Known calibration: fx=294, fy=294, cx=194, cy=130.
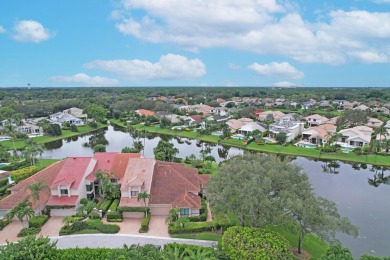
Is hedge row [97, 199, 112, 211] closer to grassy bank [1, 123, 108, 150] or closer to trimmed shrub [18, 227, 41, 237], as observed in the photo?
trimmed shrub [18, 227, 41, 237]

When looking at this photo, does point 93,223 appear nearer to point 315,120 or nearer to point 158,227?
point 158,227

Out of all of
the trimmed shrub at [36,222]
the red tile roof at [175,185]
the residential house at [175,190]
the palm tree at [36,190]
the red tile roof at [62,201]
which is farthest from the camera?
the red tile roof at [175,185]

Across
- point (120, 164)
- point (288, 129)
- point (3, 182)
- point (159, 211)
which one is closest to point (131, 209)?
point (159, 211)

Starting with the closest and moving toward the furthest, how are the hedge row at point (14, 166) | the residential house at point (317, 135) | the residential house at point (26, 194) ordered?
the residential house at point (26, 194) < the hedge row at point (14, 166) < the residential house at point (317, 135)

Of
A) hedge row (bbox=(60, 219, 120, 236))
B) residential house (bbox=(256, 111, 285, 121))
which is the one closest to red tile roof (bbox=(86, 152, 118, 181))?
hedge row (bbox=(60, 219, 120, 236))

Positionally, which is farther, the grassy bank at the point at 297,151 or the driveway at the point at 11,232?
the grassy bank at the point at 297,151

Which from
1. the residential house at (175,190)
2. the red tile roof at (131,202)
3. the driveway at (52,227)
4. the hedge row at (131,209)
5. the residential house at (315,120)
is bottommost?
the driveway at (52,227)

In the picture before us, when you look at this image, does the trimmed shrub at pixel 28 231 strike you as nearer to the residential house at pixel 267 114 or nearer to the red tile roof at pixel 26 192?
the red tile roof at pixel 26 192

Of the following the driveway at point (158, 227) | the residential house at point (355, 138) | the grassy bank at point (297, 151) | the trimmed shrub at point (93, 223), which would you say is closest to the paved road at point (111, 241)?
the driveway at point (158, 227)

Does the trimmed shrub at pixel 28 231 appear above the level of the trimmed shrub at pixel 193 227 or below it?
below
